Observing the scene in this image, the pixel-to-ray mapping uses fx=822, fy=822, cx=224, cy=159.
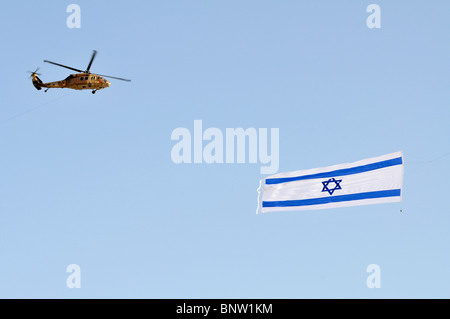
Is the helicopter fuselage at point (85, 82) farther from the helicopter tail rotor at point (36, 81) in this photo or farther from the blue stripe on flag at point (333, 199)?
the blue stripe on flag at point (333, 199)

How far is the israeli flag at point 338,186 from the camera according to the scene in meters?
67.6

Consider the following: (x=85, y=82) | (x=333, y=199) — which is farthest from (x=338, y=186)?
(x=85, y=82)

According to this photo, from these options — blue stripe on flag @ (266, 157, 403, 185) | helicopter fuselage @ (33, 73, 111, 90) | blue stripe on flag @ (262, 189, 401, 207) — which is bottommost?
blue stripe on flag @ (262, 189, 401, 207)

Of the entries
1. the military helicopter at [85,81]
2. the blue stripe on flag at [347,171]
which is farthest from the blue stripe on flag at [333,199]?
the military helicopter at [85,81]

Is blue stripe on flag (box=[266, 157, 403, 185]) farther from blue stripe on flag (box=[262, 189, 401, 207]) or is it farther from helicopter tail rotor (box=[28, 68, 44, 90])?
helicopter tail rotor (box=[28, 68, 44, 90])

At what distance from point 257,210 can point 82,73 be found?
45.0 meters

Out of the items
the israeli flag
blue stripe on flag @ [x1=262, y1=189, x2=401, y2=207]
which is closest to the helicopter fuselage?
the israeli flag

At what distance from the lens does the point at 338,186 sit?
70.9 m

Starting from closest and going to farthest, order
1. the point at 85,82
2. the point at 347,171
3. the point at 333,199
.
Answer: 1. the point at 347,171
2. the point at 333,199
3. the point at 85,82

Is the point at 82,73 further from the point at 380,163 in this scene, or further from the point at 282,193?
the point at 380,163

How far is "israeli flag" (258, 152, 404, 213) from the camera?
222ft

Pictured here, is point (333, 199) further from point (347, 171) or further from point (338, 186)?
point (347, 171)

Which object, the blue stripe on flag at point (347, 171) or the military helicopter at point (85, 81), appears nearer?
the blue stripe on flag at point (347, 171)
